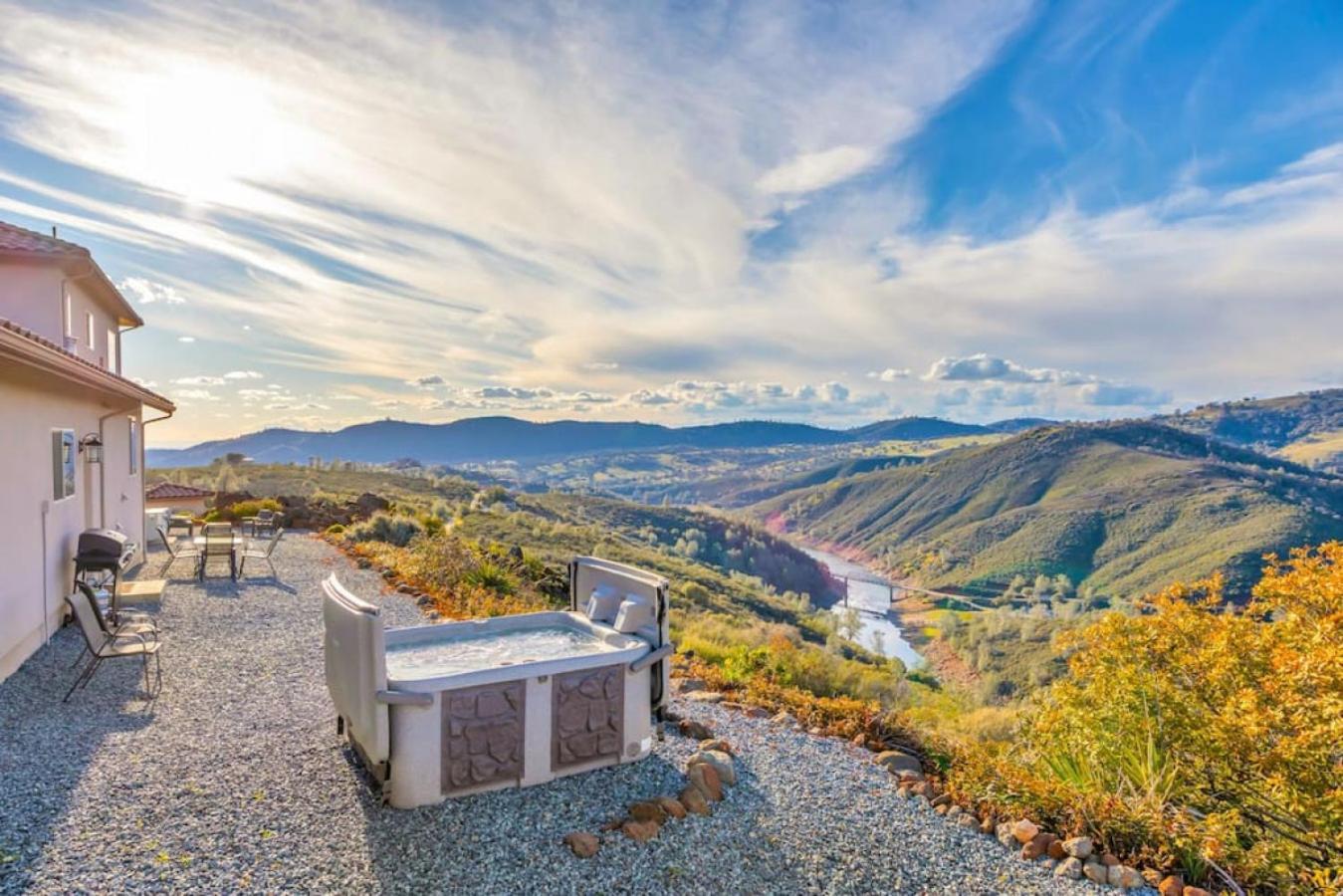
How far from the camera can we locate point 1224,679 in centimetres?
459

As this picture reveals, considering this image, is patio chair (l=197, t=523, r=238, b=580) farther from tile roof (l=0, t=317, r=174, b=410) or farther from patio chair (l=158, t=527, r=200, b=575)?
tile roof (l=0, t=317, r=174, b=410)

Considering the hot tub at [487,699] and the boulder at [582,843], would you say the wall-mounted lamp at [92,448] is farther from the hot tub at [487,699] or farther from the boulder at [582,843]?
the boulder at [582,843]

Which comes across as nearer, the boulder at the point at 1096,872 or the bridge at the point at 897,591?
the boulder at the point at 1096,872

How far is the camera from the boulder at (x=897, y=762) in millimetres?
5234

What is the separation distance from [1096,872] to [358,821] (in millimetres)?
4355

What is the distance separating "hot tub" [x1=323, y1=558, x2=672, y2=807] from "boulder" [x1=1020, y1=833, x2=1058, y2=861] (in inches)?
99.8

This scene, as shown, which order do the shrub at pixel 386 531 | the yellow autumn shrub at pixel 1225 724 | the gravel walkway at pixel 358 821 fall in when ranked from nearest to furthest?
the gravel walkway at pixel 358 821, the yellow autumn shrub at pixel 1225 724, the shrub at pixel 386 531

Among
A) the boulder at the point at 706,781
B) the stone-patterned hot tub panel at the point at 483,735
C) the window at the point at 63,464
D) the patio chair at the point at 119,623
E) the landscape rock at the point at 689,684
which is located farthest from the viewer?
the window at the point at 63,464

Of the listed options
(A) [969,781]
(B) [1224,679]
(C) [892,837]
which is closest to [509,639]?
(C) [892,837]

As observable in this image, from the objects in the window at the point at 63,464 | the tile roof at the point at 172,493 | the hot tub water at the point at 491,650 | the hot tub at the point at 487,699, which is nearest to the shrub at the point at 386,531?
the tile roof at the point at 172,493

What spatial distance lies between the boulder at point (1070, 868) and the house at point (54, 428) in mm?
7857

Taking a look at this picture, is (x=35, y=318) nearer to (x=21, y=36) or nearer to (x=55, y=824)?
(x=21, y=36)

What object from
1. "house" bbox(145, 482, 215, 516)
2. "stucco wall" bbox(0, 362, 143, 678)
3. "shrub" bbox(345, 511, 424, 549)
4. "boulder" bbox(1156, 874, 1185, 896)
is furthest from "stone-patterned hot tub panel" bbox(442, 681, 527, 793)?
"house" bbox(145, 482, 215, 516)

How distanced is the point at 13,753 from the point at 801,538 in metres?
128
